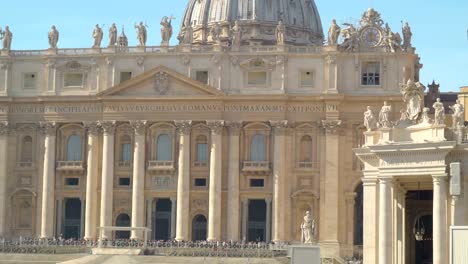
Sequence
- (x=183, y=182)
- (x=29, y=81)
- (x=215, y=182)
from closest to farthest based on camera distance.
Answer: (x=215, y=182) < (x=183, y=182) < (x=29, y=81)

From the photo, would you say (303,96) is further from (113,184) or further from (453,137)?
(453,137)

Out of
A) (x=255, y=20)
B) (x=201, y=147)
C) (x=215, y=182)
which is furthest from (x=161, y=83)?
(x=255, y=20)

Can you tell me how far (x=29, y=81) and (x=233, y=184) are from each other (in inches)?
796

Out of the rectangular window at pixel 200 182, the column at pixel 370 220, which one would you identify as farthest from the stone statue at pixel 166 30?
the column at pixel 370 220

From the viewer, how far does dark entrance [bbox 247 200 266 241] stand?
9394cm

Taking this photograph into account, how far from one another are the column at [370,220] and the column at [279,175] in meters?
43.4

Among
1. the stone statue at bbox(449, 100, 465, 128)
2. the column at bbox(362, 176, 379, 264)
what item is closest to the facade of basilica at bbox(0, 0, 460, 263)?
the column at bbox(362, 176, 379, 264)

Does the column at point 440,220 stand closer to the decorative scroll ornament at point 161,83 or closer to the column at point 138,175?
the column at point 138,175

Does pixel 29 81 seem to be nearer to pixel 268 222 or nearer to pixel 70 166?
pixel 70 166

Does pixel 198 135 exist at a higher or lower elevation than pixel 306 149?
higher

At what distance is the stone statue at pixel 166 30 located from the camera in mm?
96188

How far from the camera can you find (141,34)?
96375 mm

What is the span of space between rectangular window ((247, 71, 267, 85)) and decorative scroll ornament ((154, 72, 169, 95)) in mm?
6795

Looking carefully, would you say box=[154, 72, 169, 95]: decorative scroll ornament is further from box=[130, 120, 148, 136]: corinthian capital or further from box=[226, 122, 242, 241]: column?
box=[226, 122, 242, 241]: column
